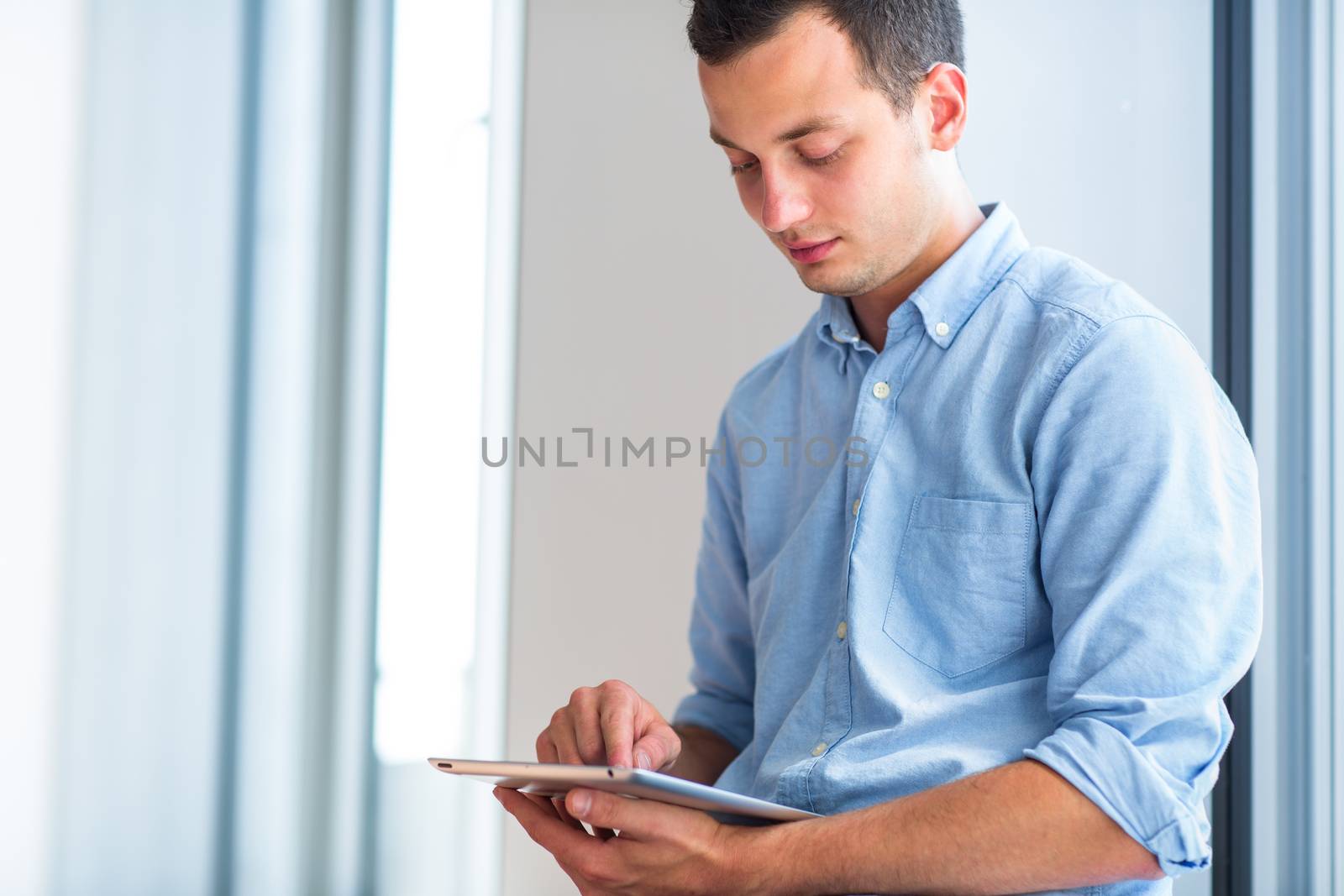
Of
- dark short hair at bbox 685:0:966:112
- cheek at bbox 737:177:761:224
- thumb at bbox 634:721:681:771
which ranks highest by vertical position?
dark short hair at bbox 685:0:966:112

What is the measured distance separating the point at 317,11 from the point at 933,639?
1.53 meters

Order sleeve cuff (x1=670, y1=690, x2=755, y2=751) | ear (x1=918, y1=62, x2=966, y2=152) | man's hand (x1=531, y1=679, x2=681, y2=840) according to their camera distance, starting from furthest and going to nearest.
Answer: sleeve cuff (x1=670, y1=690, x2=755, y2=751) → ear (x1=918, y1=62, x2=966, y2=152) → man's hand (x1=531, y1=679, x2=681, y2=840)

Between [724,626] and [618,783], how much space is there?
555mm

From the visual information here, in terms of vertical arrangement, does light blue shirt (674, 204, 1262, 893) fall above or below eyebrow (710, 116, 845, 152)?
below

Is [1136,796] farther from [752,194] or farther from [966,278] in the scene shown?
[752,194]

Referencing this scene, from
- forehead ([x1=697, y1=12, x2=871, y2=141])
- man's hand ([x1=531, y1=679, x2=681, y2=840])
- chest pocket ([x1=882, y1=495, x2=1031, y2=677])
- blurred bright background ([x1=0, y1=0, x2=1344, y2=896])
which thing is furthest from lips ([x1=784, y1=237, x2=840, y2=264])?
blurred bright background ([x1=0, y1=0, x2=1344, y2=896])

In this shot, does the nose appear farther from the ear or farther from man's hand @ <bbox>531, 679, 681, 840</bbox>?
man's hand @ <bbox>531, 679, 681, 840</bbox>

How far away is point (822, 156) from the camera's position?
0.97 metres

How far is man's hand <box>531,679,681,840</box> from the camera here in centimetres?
90

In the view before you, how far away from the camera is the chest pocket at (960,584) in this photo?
0.86 meters

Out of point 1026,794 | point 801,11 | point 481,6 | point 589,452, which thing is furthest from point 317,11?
point 1026,794


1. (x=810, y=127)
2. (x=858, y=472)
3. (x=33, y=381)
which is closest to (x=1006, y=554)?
(x=858, y=472)

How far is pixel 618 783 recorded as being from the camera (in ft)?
2.22

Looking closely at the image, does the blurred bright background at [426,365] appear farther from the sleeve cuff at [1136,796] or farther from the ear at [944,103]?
the sleeve cuff at [1136,796]
